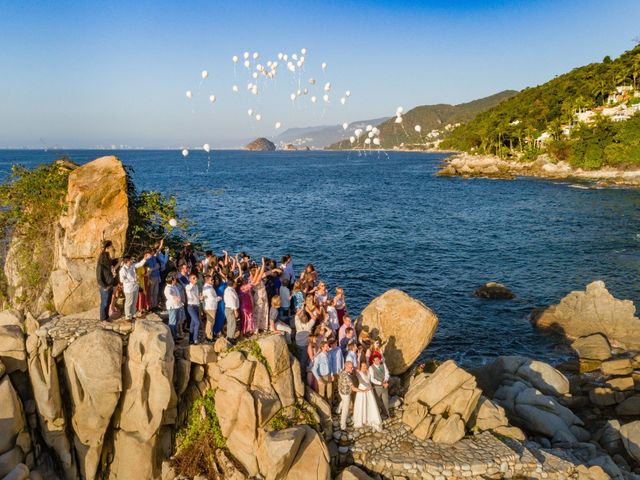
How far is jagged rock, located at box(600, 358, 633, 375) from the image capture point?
20656 mm

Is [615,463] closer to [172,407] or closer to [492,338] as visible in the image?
[492,338]

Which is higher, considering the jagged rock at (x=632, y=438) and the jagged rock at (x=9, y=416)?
the jagged rock at (x=9, y=416)

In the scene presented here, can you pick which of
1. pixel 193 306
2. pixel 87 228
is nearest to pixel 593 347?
pixel 193 306

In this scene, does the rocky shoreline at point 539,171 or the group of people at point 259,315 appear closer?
the group of people at point 259,315

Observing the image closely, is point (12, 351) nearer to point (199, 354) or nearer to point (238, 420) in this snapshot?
point (199, 354)

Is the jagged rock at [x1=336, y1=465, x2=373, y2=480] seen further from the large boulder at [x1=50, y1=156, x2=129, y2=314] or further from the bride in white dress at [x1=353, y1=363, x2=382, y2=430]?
the large boulder at [x1=50, y1=156, x2=129, y2=314]

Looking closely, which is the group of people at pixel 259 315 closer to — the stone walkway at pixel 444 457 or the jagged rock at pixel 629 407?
the stone walkway at pixel 444 457

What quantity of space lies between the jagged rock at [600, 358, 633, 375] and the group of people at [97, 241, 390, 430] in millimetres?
13027

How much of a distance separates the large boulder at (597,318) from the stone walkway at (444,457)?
13.2m

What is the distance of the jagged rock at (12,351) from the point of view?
1230 cm

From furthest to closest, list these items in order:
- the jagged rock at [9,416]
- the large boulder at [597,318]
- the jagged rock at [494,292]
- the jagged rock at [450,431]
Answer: the jagged rock at [494,292] → the large boulder at [597,318] → the jagged rock at [450,431] → the jagged rock at [9,416]

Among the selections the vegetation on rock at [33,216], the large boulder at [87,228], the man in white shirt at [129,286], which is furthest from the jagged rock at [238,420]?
the vegetation on rock at [33,216]

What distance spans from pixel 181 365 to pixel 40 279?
9.33 m

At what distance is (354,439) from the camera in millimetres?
13219
